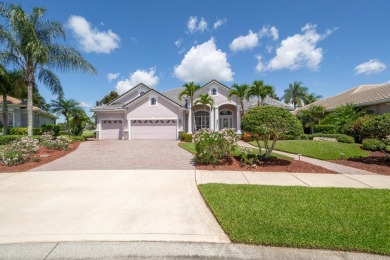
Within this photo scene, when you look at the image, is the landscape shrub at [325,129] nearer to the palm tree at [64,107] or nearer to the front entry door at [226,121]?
the front entry door at [226,121]

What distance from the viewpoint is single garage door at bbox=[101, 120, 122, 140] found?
21453 mm

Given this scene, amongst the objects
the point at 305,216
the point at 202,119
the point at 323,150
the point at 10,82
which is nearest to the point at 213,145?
the point at 305,216

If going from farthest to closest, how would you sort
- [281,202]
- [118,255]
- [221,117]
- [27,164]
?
[221,117], [27,164], [281,202], [118,255]

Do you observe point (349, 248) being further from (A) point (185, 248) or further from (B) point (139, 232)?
(B) point (139, 232)

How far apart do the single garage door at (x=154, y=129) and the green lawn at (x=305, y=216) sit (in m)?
15.6

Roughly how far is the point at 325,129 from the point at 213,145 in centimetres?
1658

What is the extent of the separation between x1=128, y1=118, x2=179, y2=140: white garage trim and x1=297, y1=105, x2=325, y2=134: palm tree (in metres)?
14.5

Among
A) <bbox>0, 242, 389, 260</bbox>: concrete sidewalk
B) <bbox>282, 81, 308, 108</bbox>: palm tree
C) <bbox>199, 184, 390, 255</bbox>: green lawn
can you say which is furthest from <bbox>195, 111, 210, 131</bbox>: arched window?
<bbox>282, 81, 308, 108</bbox>: palm tree

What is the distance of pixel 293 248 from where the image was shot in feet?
9.94

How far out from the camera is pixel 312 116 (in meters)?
21.8

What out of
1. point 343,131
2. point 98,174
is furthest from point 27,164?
point 343,131

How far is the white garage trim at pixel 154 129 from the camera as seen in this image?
2092cm

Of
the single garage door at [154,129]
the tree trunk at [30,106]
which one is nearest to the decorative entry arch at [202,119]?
the single garage door at [154,129]

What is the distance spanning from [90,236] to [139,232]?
0.81 m
